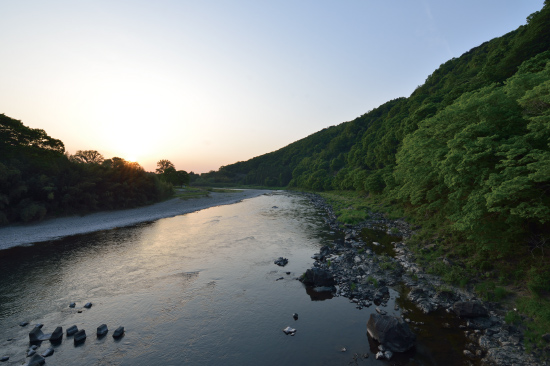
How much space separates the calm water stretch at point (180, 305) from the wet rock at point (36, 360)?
36cm

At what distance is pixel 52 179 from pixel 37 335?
151 ft

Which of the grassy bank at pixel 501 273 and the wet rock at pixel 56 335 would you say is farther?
the wet rock at pixel 56 335

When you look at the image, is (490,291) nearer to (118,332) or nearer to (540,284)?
(540,284)

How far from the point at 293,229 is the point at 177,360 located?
30.0 m

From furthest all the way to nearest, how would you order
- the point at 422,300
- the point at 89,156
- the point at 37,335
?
the point at 89,156 → the point at 422,300 → the point at 37,335

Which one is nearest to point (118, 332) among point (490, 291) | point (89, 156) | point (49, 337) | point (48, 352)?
point (48, 352)

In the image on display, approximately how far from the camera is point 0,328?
50.2 ft

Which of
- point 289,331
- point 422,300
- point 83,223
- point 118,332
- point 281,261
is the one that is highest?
point 83,223

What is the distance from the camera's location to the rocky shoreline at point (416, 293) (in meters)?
11.7

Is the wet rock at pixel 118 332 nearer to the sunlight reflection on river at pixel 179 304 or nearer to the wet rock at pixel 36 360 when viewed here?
the sunlight reflection on river at pixel 179 304

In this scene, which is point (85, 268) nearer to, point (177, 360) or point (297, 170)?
point (177, 360)

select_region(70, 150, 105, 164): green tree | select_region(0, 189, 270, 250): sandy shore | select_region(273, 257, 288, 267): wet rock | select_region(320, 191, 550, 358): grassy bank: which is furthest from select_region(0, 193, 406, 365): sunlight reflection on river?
select_region(70, 150, 105, 164): green tree

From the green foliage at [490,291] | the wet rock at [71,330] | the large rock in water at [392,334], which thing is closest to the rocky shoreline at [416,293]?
the green foliage at [490,291]

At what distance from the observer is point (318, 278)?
65.8 ft
